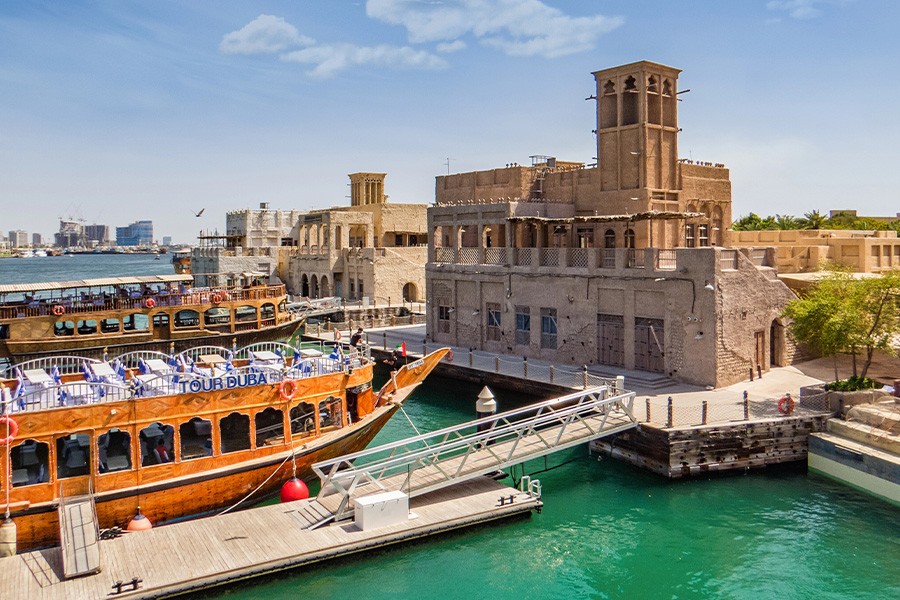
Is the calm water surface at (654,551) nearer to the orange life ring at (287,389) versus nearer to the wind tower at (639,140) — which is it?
the orange life ring at (287,389)

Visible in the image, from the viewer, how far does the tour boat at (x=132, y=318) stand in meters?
38.7

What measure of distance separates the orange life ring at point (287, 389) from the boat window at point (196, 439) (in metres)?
2.09

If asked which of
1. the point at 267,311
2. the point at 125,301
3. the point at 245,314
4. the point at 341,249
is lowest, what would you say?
the point at 245,314

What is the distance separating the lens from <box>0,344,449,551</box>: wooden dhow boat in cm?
1758

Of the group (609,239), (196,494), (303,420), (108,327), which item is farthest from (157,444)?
(108,327)

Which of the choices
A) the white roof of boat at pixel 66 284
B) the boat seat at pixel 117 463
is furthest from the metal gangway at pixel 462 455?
the white roof of boat at pixel 66 284

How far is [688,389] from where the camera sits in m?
28.5

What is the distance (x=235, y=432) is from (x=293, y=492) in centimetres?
291

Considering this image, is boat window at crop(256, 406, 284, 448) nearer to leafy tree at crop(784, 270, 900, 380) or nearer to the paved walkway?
the paved walkway

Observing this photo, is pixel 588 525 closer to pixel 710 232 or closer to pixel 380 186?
pixel 710 232

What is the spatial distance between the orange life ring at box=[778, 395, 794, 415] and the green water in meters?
2.04

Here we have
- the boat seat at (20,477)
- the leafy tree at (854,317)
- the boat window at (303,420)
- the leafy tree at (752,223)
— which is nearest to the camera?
the boat seat at (20,477)

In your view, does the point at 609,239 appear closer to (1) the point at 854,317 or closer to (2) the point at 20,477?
(1) the point at 854,317

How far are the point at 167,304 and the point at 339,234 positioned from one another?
30383mm
